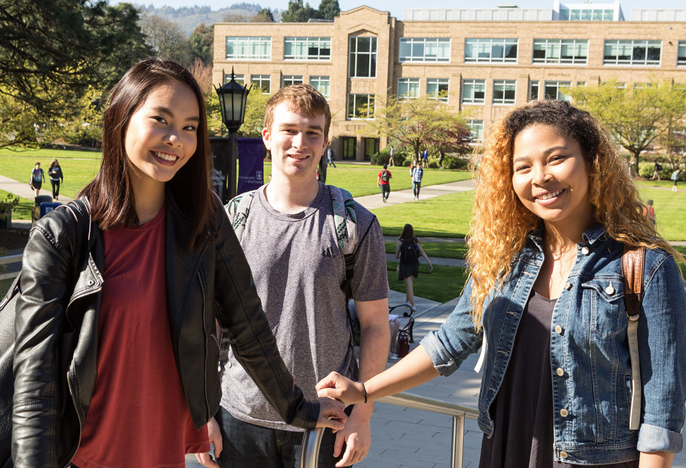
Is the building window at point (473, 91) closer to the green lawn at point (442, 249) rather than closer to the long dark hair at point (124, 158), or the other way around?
the green lawn at point (442, 249)

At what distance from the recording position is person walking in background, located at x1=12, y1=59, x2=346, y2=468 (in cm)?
168

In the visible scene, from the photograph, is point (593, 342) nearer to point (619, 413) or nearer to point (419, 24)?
point (619, 413)

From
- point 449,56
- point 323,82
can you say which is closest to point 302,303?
point 449,56

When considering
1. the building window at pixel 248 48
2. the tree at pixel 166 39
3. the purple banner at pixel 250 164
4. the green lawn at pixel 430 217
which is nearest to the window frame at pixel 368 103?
the building window at pixel 248 48

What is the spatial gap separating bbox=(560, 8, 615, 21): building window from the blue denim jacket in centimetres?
7859

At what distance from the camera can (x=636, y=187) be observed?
2258 millimetres

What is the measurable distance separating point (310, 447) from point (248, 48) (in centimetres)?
6892

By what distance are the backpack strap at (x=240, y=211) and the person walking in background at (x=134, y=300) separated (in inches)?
22.6

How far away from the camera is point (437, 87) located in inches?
2483

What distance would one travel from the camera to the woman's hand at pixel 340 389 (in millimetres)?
2457

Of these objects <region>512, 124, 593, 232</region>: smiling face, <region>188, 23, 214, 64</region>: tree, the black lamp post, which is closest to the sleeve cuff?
<region>512, 124, 593, 232</region>: smiling face

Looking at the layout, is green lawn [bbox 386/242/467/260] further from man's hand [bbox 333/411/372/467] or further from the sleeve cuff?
the sleeve cuff

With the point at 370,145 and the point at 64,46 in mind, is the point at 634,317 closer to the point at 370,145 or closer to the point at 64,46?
the point at 64,46

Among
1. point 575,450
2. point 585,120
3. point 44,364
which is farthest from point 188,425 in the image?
point 585,120
